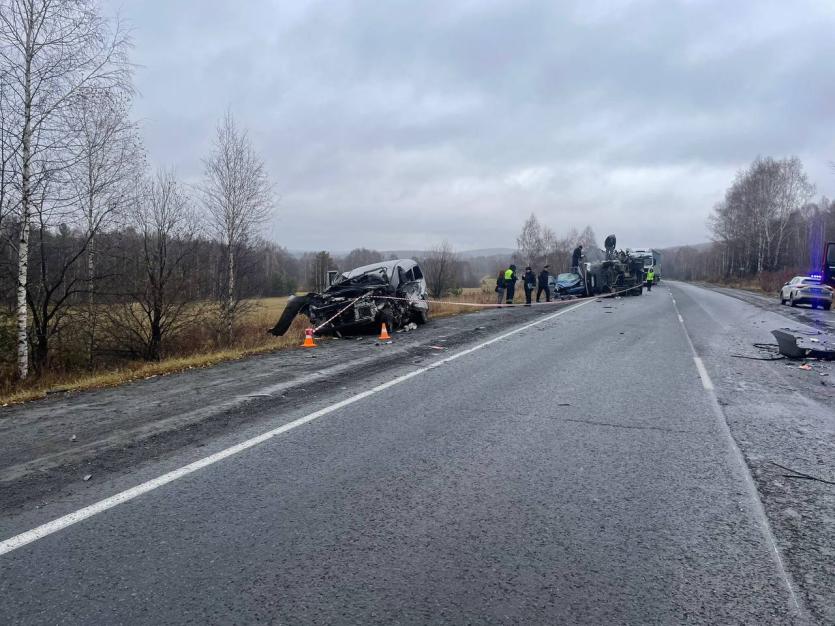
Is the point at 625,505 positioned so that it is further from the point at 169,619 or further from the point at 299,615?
the point at 169,619

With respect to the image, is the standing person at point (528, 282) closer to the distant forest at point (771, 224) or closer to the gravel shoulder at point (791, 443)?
the gravel shoulder at point (791, 443)

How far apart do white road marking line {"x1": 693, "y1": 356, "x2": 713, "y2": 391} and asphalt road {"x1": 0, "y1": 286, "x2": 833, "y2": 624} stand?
1496 millimetres

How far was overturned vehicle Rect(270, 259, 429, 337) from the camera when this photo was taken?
12.5 meters

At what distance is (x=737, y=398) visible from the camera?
21.4ft

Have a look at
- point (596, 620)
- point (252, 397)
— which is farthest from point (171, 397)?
point (596, 620)

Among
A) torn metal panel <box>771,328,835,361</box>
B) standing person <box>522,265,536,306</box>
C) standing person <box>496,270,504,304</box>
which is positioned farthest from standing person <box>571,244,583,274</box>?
torn metal panel <box>771,328,835,361</box>

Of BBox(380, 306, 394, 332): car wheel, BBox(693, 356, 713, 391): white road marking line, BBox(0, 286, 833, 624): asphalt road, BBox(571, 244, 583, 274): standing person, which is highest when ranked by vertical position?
BBox(571, 244, 583, 274): standing person

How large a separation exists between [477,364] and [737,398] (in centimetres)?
384

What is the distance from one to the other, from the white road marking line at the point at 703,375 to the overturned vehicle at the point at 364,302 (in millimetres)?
6992

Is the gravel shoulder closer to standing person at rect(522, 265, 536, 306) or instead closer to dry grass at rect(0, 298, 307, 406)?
dry grass at rect(0, 298, 307, 406)

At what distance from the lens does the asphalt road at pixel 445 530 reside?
2.38 metres

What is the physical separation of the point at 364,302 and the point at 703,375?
24.3 ft

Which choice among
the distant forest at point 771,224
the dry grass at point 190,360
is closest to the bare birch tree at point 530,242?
the distant forest at point 771,224

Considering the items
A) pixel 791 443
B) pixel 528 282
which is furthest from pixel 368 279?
pixel 528 282
